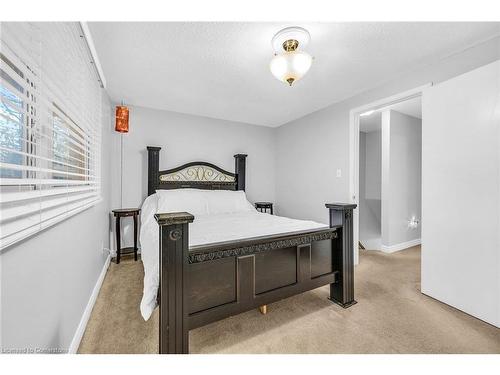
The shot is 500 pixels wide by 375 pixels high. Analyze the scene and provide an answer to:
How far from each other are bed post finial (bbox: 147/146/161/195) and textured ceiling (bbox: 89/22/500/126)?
72 cm

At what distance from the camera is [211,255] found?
1.32m

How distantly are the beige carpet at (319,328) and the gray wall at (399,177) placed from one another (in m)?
1.58

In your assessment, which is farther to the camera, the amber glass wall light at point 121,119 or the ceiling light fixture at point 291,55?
the amber glass wall light at point 121,119

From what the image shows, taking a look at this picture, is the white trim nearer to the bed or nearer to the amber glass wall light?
the amber glass wall light

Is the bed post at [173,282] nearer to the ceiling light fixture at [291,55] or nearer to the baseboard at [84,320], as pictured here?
the baseboard at [84,320]

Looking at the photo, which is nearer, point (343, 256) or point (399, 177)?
point (343, 256)

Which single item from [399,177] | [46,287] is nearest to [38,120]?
[46,287]

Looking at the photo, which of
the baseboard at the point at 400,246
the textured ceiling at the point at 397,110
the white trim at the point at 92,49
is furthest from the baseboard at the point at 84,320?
the textured ceiling at the point at 397,110

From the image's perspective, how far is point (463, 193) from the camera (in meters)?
1.82

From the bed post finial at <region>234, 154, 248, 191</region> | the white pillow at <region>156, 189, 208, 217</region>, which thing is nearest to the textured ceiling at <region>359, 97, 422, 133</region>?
the bed post finial at <region>234, 154, 248, 191</region>

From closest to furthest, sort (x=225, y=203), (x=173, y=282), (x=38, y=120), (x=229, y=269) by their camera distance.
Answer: (x=38, y=120) < (x=173, y=282) < (x=229, y=269) < (x=225, y=203)

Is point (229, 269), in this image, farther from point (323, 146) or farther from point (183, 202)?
point (323, 146)

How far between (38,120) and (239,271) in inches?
51.4

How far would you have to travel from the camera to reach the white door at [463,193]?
5.41ft
